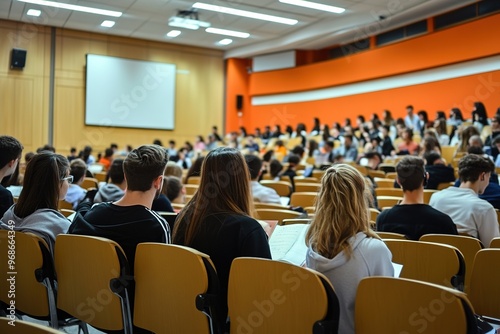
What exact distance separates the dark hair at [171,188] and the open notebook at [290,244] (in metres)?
1.82

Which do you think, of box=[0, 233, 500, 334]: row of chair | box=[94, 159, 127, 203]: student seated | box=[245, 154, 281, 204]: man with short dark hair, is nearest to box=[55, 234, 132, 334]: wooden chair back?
box=[0, 233, 500, 334]: row of chair

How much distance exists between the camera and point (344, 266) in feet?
6.61

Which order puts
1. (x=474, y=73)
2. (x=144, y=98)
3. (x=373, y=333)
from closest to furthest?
(x=373, y=333) → (x=474, y=73) → (x=144, y=98)

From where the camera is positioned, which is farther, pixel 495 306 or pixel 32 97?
pixel 32 97

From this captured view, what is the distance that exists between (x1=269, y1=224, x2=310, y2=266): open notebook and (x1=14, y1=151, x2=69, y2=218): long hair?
117 cm

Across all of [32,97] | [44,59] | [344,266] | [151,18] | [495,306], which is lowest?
[495,306]

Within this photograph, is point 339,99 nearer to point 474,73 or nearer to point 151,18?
point 474,73

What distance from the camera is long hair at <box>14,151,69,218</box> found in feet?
8.93

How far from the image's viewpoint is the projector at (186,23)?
13211 millimetres

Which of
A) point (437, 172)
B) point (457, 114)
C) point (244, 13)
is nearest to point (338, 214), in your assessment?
point (437, 172)

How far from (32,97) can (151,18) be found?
13.8 ft

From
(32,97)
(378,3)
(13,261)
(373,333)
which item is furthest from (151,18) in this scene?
(373,333)

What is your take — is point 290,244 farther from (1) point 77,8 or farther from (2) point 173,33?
(2) point 173,33

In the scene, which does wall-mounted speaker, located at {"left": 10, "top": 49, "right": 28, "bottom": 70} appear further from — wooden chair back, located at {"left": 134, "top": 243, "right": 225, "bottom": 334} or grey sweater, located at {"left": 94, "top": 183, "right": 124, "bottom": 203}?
wooden chair back, located at {"left": 134, "top": 243, "right": 225, "bottom": 334}
